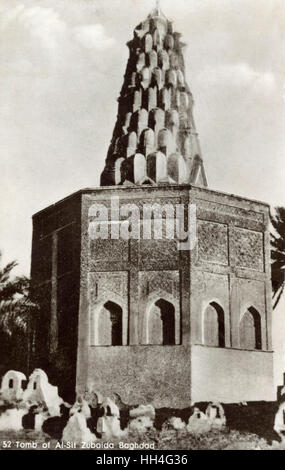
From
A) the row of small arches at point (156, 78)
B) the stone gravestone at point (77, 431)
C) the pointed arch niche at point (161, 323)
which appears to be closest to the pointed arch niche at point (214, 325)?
the pointed arch niche at point (161, 323)

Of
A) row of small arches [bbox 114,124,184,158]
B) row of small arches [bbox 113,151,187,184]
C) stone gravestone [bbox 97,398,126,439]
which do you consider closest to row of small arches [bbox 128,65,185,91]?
row of small arches [bbox 114,124,184,158]

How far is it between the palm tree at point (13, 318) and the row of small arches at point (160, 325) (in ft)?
6.65

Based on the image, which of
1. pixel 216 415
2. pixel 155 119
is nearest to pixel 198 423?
pixel 216 415

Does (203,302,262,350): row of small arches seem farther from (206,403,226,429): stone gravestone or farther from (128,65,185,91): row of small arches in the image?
(128,65,185,91): row of small arches

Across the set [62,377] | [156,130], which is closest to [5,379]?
[62,377]

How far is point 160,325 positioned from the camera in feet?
50.0

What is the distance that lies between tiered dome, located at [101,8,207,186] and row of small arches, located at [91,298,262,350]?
322cm

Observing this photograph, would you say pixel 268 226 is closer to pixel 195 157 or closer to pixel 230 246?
pixel 230 246

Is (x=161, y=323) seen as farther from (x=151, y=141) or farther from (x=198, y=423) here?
(x=151, y=141)

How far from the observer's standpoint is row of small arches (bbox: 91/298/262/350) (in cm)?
1514

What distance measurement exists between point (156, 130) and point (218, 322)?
17.0 ft

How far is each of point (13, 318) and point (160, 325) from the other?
11.7 feet
